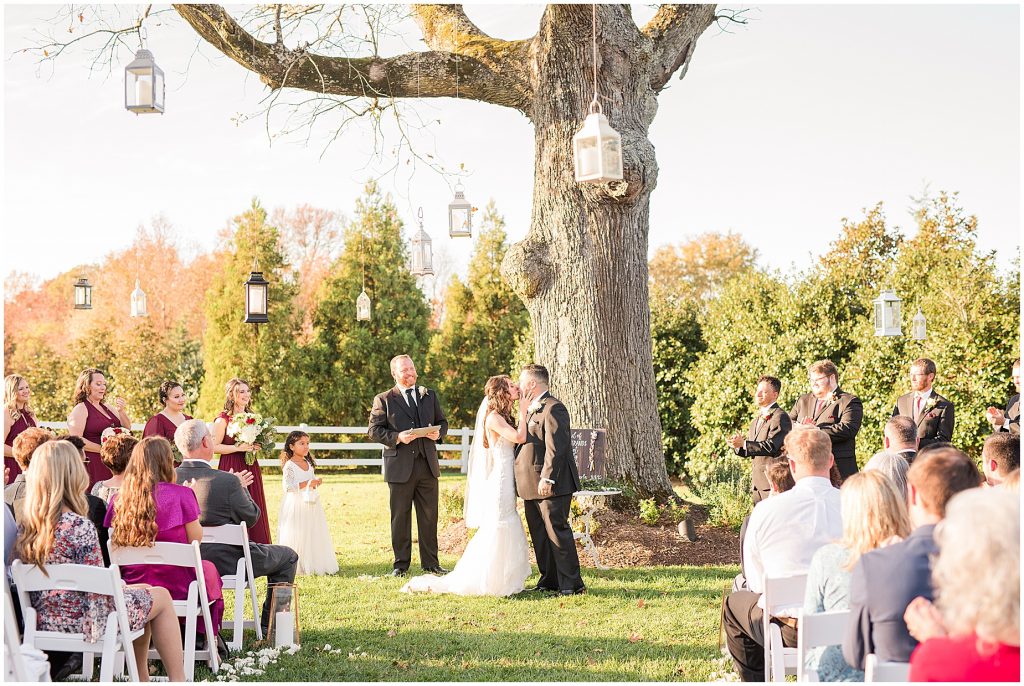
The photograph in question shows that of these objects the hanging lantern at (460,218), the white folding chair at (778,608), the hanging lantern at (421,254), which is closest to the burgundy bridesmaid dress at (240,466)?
the hanging lantern at (460,218)

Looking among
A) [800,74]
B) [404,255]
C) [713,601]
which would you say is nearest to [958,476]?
[713,601]

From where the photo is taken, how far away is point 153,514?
4898 millimetres

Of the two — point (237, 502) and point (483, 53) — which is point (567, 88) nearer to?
point (483, 53)

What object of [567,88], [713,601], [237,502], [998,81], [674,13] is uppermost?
[998,81]

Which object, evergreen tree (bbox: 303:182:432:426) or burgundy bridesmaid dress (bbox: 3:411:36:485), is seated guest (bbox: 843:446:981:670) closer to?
burgundy bridesmaid dress (bbox: 3:411:36:485)

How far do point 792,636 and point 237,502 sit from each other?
11.1 feet

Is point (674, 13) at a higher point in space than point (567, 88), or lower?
higher

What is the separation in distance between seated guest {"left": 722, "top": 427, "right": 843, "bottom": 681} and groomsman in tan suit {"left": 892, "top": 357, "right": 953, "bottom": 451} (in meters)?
4.49

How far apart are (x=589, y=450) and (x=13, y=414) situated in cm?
522

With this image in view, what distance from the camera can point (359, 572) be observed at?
8656mm

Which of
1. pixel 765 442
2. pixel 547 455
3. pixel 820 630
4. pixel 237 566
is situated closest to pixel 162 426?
pixel 237 566

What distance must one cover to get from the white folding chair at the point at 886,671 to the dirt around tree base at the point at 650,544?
542cm

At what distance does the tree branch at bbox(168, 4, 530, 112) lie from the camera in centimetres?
926

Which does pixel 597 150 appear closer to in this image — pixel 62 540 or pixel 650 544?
pixel 62 540
